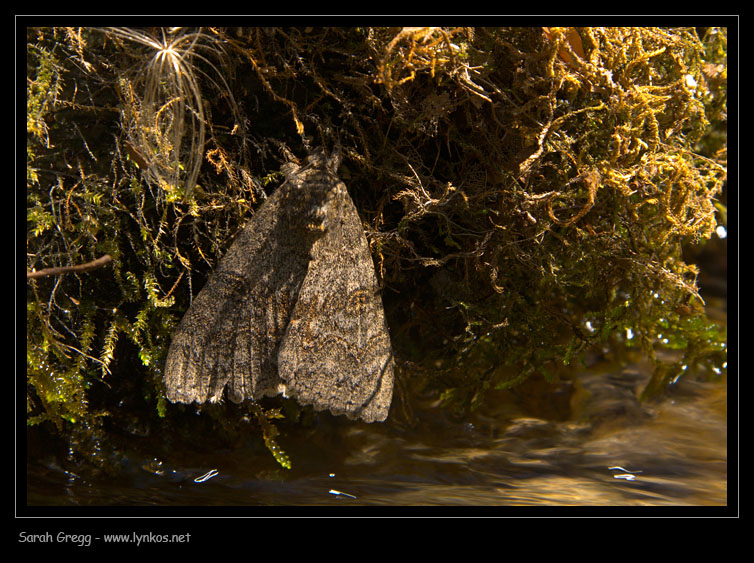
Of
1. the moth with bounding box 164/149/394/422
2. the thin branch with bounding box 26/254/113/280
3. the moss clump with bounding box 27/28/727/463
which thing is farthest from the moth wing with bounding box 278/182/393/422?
the thin branch with bounding box 26/254/113/280

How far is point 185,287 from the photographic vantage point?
63.7 inches

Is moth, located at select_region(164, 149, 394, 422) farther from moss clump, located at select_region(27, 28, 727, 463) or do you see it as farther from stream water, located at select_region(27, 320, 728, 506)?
stream water, located at select_region(27, 320, 728, 506)

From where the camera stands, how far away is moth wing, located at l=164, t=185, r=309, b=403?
1410 mm

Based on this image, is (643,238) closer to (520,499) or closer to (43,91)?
(520,499)

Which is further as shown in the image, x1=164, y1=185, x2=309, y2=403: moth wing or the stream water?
the stream water

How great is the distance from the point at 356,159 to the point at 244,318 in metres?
0.55

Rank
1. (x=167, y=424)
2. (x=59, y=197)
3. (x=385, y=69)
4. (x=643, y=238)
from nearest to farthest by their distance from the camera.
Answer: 1. (x=385, y=69)
2. (x=59, y=197)
3. (x=643, y=238)
4. (x=167, y=424)

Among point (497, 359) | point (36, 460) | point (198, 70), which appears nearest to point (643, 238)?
point (497, 359)

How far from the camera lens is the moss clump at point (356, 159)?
57.7 inches

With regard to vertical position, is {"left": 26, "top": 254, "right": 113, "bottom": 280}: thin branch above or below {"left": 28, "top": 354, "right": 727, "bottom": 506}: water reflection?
above

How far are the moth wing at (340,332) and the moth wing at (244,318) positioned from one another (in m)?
0.05

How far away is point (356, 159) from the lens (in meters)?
1.54

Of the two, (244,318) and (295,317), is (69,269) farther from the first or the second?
(295,317)

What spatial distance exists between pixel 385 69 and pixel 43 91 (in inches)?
36.9
